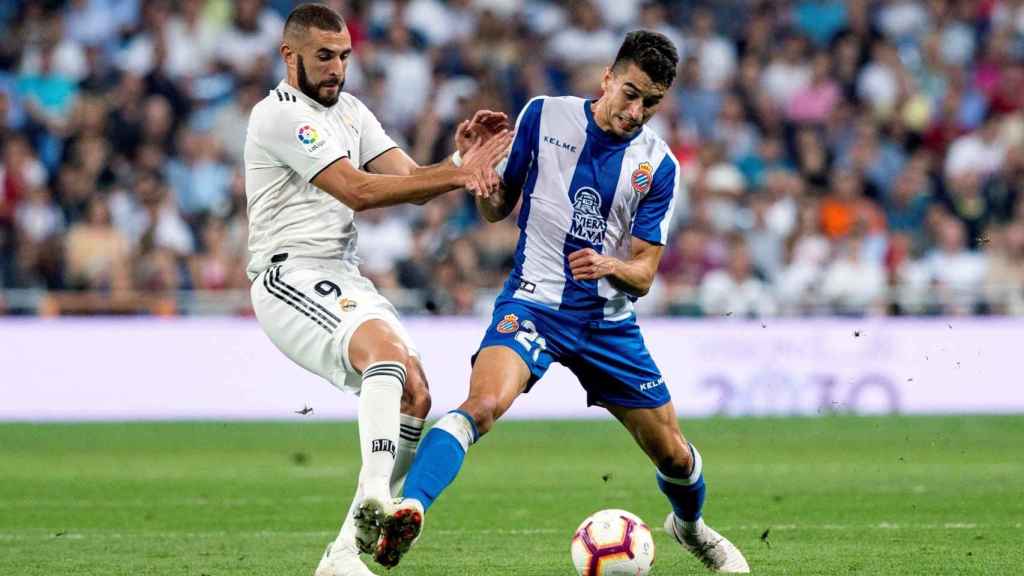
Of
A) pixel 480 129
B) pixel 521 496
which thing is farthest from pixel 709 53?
pixel 480 129

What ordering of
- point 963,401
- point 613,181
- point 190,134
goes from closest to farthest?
point 613,181, point 963,401, point 190,134

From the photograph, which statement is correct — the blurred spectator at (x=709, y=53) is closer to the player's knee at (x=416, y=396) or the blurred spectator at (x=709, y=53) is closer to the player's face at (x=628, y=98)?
the player's face at (x=628, y=98)

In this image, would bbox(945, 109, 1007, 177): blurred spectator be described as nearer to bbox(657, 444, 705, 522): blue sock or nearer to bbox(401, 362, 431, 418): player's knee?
bbox(657, 444, 705, 522): blue sock

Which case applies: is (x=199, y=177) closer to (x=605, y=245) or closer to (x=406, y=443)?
(x=605, y=245)

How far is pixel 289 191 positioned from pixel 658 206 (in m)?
1.67

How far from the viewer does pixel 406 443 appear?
7.30 meters

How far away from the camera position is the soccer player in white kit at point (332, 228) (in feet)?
22.7

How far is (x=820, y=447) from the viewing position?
14.7 meters

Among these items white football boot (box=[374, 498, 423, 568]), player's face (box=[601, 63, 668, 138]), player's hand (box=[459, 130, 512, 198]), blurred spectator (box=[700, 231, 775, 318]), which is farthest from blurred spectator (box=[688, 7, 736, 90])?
white football boot (box=[374, 498, 423, 568])

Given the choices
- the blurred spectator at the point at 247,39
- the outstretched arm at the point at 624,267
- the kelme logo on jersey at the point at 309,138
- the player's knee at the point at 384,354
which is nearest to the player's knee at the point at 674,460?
the outstretched arm at the point at 624,267

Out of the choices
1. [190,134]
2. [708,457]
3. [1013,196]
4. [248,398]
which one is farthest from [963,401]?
[190,134]

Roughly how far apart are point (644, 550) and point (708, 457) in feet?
22.6

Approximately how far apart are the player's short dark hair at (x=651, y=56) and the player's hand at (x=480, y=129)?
0.59m

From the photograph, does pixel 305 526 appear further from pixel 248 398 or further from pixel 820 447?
pixel 248 398
